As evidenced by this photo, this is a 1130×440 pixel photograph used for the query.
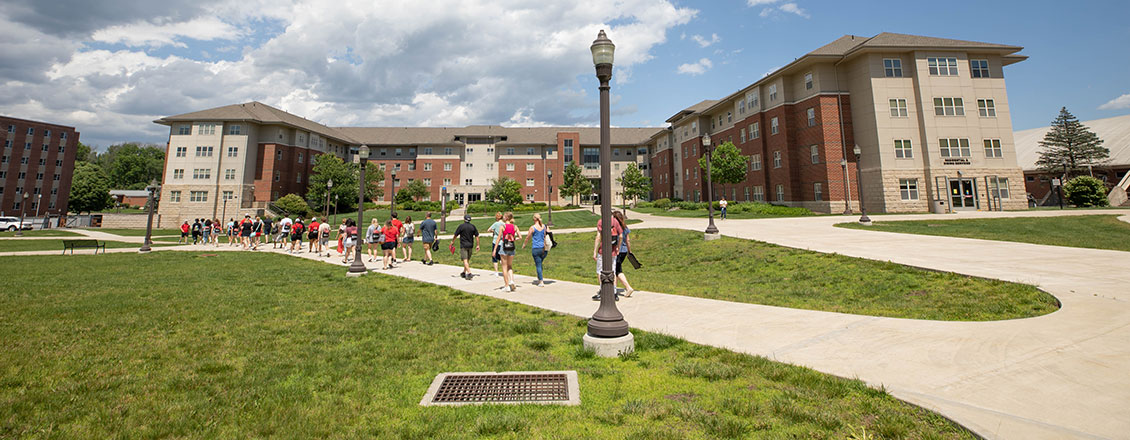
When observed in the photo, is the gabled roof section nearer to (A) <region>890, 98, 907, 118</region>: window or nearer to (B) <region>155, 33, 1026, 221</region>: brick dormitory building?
(B) <region>155, 33, 1026, 221</region>: brick dormitory building

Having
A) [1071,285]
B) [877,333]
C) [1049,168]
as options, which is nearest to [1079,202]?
[1049,168]

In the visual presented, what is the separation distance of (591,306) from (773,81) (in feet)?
135

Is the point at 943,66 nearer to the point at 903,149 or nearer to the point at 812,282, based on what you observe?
the point at 903,149

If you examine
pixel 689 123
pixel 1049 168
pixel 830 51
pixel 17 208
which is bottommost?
pixel 17 208

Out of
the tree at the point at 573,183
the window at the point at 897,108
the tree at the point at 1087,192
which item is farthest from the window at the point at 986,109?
the tree at the point at 573,183

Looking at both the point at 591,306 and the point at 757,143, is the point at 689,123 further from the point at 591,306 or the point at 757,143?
the point at 591,306

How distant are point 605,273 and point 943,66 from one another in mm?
44380

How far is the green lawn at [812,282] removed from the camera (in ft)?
23.0

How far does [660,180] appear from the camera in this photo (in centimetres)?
6838

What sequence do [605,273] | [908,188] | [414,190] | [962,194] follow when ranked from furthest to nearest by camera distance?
[414,190] < [908,188] < [962,194] < [605,273]

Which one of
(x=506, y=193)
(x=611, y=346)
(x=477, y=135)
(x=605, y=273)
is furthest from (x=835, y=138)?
(x=477, y=135)

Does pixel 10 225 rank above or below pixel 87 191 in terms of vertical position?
below

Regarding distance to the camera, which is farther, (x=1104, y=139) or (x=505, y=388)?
(x=1104, y=139)

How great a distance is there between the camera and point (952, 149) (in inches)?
1335
